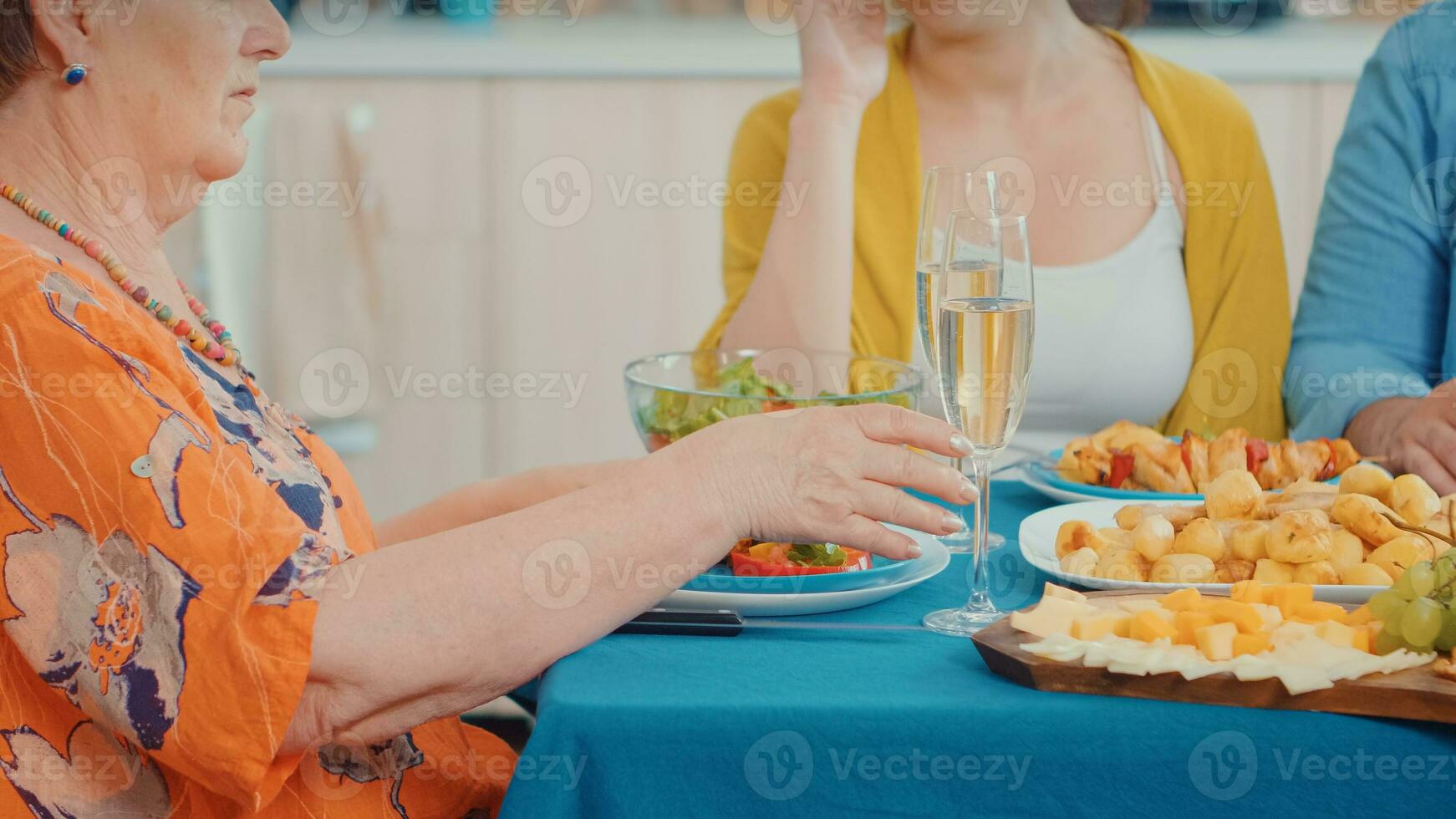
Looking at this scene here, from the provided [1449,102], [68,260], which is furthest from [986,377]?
[1449,102]

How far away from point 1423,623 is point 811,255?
1.06m

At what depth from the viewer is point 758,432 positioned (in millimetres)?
829

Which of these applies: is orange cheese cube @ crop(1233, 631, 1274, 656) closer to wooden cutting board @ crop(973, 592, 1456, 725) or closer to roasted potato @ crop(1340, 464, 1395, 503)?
wooden cutting board @ crop(973, 592, 1456, 725)

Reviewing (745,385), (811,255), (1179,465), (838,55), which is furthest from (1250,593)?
(838,55)

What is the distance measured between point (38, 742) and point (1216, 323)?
150 centimetres

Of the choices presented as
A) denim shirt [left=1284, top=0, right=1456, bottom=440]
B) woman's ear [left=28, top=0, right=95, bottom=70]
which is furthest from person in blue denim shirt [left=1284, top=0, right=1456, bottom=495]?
woman's ear [left=28, top=0, right=95, bottom=70]

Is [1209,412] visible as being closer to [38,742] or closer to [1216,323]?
[1216,323]

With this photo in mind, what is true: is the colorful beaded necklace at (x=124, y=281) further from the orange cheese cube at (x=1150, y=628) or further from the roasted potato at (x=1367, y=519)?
the roasted potato at (x=1367, y=519)

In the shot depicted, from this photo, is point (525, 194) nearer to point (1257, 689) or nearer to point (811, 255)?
point (811, 255)

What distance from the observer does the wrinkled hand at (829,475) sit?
82 cm

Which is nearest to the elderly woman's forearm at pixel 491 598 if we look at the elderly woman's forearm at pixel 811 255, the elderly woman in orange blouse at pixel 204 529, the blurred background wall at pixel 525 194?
the elderly woman in orange blouse at pixel 204 529

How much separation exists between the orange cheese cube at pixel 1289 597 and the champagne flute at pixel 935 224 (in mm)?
246

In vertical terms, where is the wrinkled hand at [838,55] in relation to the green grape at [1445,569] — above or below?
above

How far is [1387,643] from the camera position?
725mm
